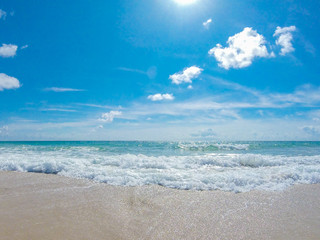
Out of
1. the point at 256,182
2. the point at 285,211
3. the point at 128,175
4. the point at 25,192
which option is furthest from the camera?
the point at 128,175

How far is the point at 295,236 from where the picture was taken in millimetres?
3623

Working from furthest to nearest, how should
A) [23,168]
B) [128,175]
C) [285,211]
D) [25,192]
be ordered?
[23,168] < [128,175] < [25,192] < [285,211]

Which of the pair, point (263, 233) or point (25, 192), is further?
point (25, 192)

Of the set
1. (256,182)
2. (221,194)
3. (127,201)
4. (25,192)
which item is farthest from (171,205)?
(25,192)

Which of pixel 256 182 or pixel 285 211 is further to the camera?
pixel 256 182

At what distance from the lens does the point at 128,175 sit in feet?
25.7

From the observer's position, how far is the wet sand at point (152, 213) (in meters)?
3.65

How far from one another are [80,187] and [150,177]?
7.86 ft

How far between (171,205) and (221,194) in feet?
5.87

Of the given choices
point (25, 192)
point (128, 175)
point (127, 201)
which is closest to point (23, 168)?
point (25, 192)

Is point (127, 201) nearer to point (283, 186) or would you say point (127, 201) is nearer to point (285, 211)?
point (285, 211)

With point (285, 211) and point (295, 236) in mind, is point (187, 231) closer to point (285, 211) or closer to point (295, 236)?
point (295, 236)

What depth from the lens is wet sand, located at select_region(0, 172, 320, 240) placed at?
365 centimetres

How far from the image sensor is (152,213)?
4.49 metres
